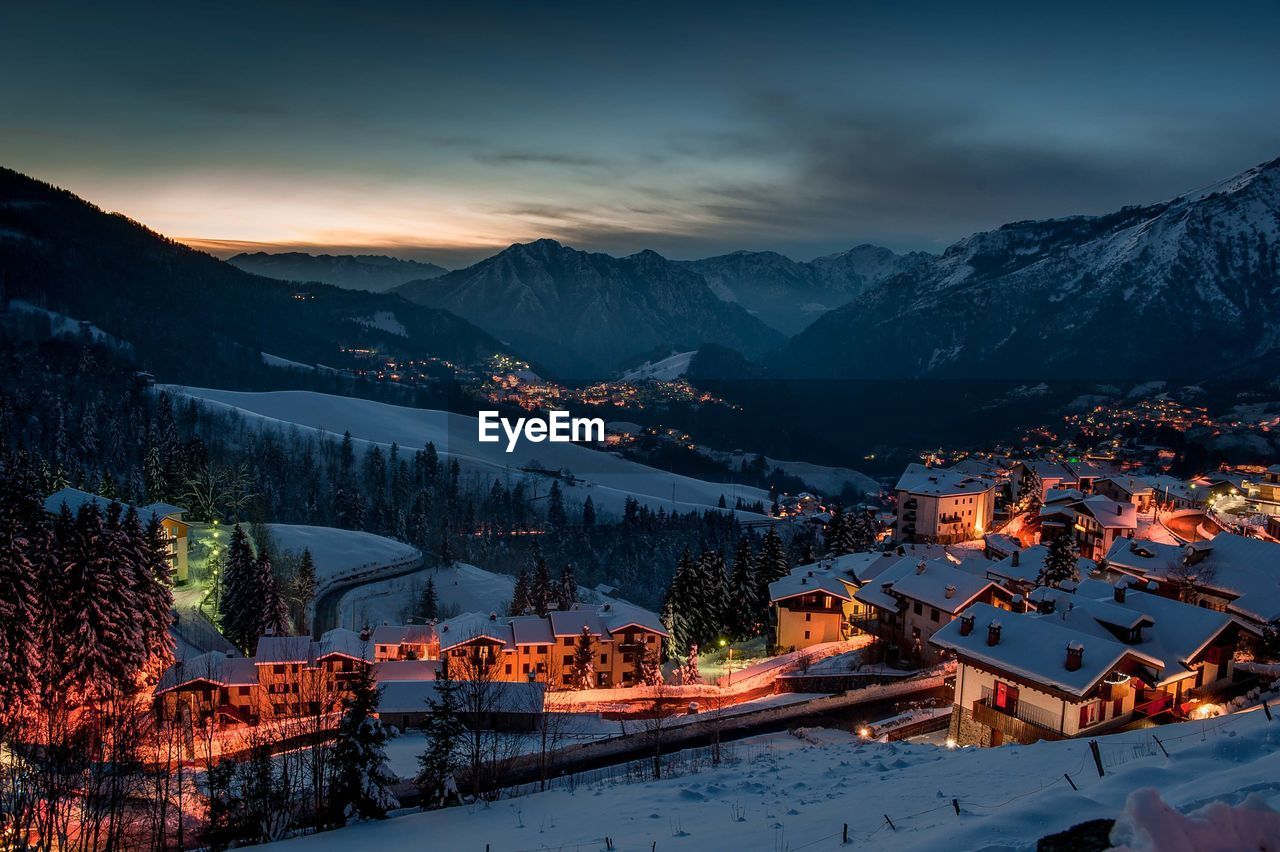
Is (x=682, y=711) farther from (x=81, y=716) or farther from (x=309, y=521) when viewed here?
(x=309, y=521)

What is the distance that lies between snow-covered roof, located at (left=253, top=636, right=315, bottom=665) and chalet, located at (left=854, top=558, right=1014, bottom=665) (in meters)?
27.6

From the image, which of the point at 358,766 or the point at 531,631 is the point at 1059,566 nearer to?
the point at 531,631

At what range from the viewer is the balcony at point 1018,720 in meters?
21.1

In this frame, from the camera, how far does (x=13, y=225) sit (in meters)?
169

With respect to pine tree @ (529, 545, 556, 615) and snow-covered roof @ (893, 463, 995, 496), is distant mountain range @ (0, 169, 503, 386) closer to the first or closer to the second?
pine tree @ (529, 545, 556, 615)

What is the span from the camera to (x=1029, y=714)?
70.8ft

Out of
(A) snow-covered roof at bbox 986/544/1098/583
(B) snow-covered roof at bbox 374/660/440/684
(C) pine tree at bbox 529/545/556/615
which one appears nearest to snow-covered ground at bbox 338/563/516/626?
(C) pine tree at bbox 529/545/556/615

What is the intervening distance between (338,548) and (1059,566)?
54595 mm

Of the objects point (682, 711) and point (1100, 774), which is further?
point (682, 711)

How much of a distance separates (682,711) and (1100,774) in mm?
21809

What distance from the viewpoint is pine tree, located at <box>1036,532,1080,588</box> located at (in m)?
36.1

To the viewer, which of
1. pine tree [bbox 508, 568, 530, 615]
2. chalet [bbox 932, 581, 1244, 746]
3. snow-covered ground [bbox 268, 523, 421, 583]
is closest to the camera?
chalet [bbox 932, 581, 1244, 746]

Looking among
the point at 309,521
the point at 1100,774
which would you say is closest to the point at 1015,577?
the point at 1100,774

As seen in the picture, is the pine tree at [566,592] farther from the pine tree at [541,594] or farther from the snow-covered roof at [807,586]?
the snow-covered roof at [807,586]
